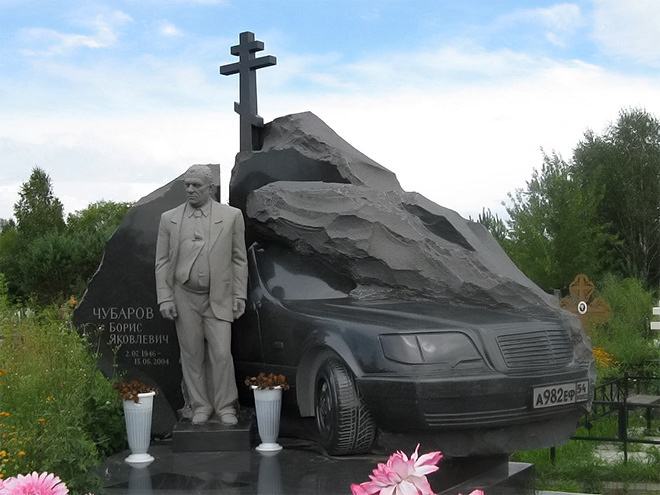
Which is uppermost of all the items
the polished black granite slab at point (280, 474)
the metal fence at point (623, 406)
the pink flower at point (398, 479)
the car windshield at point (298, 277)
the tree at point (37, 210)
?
the tree at point (37, 210)

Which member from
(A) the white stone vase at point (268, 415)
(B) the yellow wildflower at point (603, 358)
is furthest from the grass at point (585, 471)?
(B) the yellow wildflower at point (603, 358)

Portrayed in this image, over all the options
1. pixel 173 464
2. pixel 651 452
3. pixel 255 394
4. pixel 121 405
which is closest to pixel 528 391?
pixel 255 394

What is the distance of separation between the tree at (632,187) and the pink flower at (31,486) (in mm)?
36355

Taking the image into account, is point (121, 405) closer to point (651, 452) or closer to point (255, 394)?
point (255, 394)

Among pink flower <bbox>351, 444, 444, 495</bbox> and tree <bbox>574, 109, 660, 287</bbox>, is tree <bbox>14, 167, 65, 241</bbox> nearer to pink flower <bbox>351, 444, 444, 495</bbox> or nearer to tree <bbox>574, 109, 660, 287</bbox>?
tree <bbox>574, 109, 660, 287</bbox>

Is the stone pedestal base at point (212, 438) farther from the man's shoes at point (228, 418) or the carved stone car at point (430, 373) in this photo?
the carved stone car at point (430, 373)

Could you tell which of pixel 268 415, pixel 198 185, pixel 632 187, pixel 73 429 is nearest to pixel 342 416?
pixel 268 415

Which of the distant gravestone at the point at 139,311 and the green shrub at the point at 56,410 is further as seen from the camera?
the distant gravestone at the point at 139,311

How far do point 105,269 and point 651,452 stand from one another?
6121 mm

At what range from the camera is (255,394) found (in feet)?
21.9

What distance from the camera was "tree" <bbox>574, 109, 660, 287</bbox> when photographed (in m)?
38.1

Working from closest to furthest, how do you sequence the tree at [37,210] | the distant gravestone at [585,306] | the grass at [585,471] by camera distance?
the grass at [585,471]
the distant gravestone at [585,306]
the tree at [37,210]

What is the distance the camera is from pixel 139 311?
24.5ft

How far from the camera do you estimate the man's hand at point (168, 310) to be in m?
6.80
